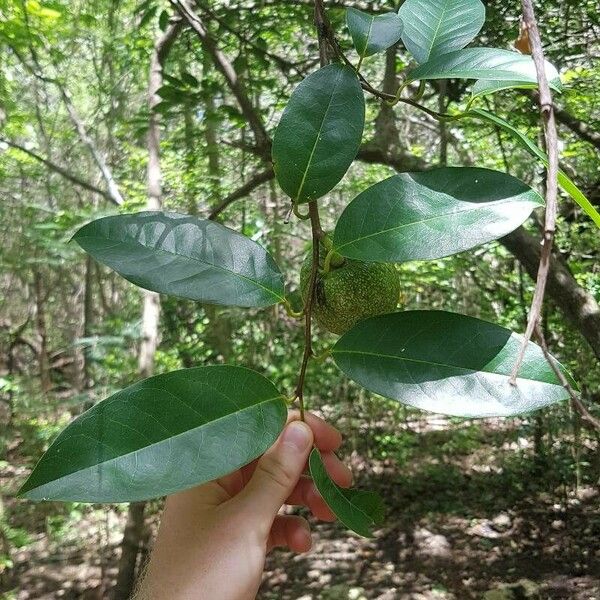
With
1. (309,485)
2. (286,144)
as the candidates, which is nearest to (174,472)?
(286,144)

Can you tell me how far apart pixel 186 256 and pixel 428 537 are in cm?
298

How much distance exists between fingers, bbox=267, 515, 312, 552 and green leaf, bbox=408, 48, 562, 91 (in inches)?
29.9

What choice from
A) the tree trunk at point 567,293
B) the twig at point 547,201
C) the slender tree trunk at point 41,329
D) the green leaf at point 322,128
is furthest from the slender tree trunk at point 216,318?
the twig at point 547,201

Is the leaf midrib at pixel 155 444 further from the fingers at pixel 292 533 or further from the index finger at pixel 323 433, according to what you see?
the fingers at pixel 292 533

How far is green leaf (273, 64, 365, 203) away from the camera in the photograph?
0.58 m

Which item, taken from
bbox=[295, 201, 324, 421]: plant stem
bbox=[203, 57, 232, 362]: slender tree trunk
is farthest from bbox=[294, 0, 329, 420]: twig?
bbox=[203, 57, 232, 362]: slender tree trunk

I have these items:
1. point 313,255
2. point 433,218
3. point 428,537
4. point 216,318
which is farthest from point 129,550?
point 433,218

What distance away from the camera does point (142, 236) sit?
0.62m

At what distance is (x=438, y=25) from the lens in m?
0.69

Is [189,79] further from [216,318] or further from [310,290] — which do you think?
[216,318]

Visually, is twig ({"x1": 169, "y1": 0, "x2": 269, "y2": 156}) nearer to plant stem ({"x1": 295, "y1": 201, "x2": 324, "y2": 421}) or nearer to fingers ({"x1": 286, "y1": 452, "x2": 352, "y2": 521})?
fingers ({"x1": 286, "y1": 452, "x2": 352, "y2": 521})

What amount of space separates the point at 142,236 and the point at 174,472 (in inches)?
10.1

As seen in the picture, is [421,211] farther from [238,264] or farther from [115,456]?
[115,456]

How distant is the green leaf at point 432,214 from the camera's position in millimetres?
514
